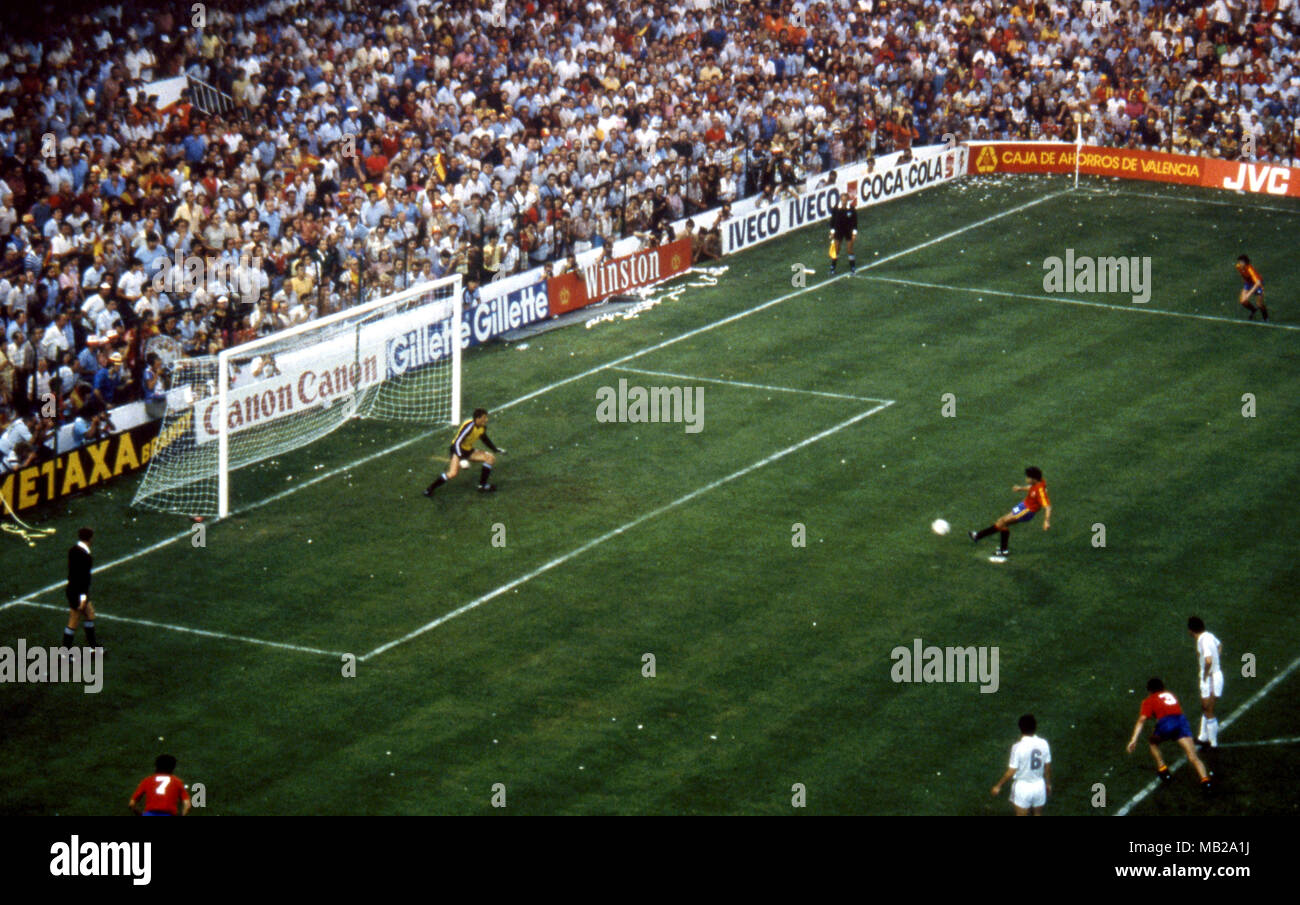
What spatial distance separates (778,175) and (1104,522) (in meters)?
19.8

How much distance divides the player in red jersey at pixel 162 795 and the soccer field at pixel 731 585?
83.4 inches

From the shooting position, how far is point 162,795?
1766cm

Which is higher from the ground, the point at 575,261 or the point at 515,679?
the point at 575,261

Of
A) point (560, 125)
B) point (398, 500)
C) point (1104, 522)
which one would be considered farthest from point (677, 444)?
point (560, 125)

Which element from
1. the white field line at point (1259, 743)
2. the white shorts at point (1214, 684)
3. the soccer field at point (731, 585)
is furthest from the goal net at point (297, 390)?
the white field line at point (1259, 743)

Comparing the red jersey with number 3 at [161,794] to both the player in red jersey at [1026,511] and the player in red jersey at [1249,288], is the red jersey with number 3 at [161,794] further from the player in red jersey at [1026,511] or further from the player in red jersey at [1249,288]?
the player in red jersey at [1249,288]

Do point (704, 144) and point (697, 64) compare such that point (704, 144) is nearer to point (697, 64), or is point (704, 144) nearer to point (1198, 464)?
point (697, 64)

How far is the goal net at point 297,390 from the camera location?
29.3 m

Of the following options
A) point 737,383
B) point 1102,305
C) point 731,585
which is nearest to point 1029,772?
point 731,585

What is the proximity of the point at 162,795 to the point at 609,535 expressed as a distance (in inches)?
430

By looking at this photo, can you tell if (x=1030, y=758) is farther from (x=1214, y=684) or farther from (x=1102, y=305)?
(x=1102, y=305)

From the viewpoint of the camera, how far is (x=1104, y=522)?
2775cm

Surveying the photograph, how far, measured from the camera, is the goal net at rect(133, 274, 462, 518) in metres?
29.3
